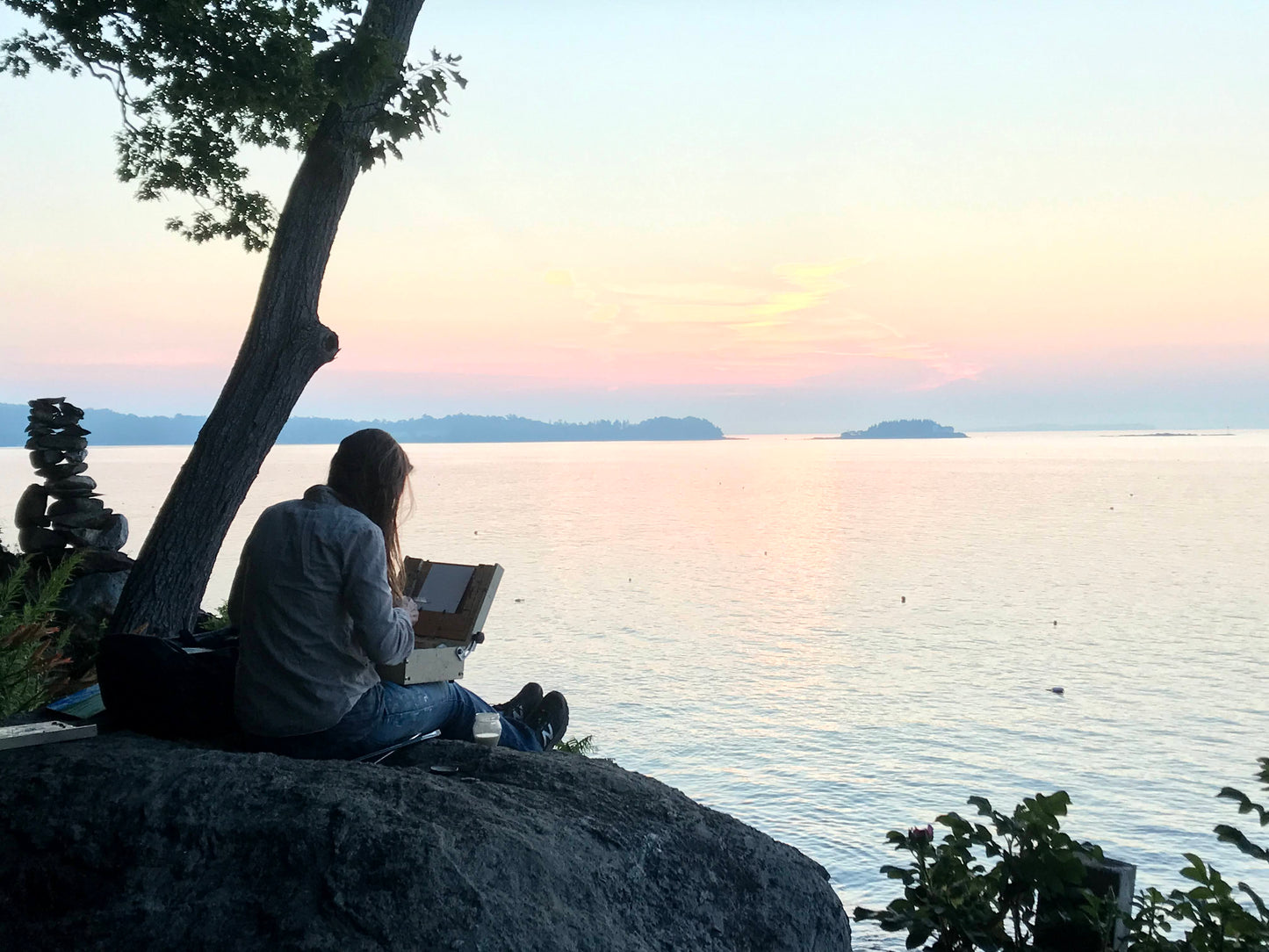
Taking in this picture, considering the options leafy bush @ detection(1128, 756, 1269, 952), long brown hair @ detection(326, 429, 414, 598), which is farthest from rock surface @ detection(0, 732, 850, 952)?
leafy bush @ detection(1128, 756, 1269, 952)

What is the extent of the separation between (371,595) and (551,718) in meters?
1.66

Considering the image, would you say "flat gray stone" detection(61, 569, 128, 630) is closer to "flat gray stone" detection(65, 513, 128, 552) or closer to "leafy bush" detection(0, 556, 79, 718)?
"flat gray stone" detection(65, 513, 128, 552)

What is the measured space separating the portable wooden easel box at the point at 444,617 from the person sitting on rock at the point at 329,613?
207 mm

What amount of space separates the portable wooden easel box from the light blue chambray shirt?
1.24ft

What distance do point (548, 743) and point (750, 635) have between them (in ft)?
49.3

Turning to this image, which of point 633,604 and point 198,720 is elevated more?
point 198,720

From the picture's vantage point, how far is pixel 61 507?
1284cm

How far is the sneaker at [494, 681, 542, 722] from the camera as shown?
5418mm

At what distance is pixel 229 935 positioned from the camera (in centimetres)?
312

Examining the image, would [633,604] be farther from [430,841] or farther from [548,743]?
[430,841]

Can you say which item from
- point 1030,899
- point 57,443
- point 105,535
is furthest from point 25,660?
point 57,443

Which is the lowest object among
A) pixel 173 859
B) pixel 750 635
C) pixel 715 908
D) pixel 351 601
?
pixel 750 635

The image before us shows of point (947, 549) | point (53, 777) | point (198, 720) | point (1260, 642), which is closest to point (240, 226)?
point (198, 720)

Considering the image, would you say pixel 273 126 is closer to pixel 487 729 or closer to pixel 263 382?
pixel 263 382
